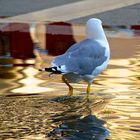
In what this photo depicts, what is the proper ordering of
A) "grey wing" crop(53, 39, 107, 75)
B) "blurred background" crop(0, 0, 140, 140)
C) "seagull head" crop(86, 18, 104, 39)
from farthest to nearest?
"seagull head" crop(86, 18, 104, 39)
"grey wing" crop(53, 39, 107, 75)
"blurred background" crop(0, 0, 140, 140)

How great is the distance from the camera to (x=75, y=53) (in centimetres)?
807

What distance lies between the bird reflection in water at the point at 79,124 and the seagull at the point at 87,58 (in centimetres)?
30

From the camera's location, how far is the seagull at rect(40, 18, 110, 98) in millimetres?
7924

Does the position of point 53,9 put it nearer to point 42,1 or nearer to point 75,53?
point 42,1

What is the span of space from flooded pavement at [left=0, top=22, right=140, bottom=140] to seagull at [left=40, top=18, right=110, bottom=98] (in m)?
0.29

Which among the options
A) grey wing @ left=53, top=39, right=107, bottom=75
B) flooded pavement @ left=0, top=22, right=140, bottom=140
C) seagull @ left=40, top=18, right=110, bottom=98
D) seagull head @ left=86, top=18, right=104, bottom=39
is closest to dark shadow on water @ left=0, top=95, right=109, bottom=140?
flooded pavement @ left=0, top=22, right=140, bottom=140

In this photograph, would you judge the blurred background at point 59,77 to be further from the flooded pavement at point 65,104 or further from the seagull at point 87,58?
the seagull at point 87,58

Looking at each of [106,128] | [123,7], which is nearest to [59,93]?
[106,128]

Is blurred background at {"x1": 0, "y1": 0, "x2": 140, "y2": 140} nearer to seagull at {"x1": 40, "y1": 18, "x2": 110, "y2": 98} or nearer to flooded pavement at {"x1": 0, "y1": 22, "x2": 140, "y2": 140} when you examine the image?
flooded pavement at {"x1": 0, "y1": 22, "x2": 140, "y2": 140}

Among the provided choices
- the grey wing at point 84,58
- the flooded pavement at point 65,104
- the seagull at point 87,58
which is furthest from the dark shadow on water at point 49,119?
the grey wing at point 84,58

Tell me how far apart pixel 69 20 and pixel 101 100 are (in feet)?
16.7

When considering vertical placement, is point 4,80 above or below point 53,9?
below

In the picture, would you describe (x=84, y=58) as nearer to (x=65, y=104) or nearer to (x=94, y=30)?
(x=94, y=30)

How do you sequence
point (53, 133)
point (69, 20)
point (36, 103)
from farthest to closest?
point (69, 20) → point (36, 103) → point (53, 133)
